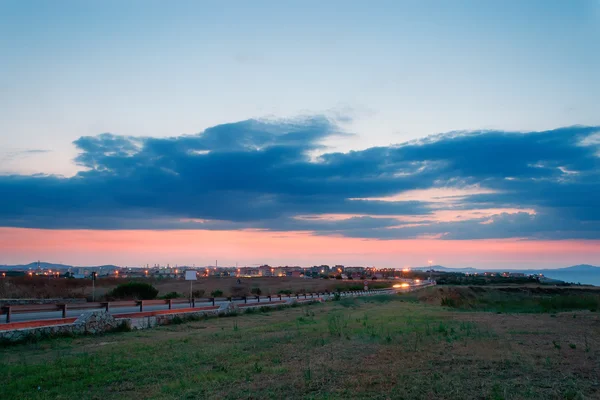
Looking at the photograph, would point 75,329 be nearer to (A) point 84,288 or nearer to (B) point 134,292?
(B) point 134,292

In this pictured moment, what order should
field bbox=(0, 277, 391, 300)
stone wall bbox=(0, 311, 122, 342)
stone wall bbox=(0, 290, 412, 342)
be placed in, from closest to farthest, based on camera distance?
stone wall bbox=(0, 311, 122, 342)
stone wall bbox=(0, 290, 412, 342)
field bbox=(0, 277, 391, 300)

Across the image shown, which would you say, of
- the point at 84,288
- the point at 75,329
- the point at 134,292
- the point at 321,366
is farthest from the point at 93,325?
the point at 84,288

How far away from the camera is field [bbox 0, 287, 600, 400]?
9.98m

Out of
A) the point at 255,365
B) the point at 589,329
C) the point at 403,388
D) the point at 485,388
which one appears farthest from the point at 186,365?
the point at 589,329

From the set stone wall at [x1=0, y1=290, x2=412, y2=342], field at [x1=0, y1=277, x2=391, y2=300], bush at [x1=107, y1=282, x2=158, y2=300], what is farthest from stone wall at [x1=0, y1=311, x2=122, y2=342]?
bush at [x1=107, y1=282, x2=158, y2=300]

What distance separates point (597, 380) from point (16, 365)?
15.2m

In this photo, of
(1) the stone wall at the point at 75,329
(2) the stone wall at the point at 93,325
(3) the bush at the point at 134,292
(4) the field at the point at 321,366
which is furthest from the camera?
(3) the bush at the point at 134,292

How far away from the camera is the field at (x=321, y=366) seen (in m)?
9.98

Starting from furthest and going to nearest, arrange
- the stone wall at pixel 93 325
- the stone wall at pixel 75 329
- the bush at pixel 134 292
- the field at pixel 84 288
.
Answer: the bush at pixel 134 292 < the field at pixel 84 288 < the stone wall at pixel 93 325 < the stone wall at pixel 75 329

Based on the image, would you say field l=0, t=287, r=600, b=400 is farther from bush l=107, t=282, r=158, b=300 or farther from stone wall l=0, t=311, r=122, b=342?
bush l=107, t=282, r=158, b=300

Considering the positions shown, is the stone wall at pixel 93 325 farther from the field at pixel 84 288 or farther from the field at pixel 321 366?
the field at pixel 84 288

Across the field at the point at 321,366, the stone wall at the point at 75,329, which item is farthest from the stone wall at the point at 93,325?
the field at the point at 321,366

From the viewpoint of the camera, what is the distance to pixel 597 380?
33.7 feet

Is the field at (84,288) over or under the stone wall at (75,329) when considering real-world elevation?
under
